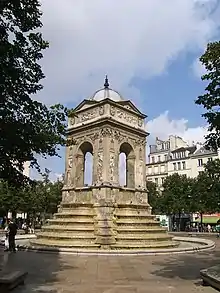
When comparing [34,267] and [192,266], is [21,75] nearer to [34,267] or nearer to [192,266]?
[34,267]

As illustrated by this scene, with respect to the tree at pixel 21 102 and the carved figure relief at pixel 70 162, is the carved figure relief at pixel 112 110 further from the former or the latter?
the tree at pixel 21 102

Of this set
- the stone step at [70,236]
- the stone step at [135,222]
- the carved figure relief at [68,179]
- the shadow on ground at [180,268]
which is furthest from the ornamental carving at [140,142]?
the shadow on ground at [180,268]

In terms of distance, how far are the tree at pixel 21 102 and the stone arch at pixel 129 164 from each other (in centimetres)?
1832

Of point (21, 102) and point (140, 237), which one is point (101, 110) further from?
point (21, 102)

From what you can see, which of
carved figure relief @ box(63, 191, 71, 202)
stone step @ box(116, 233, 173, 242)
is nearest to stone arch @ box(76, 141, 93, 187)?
carved figure relief @ box(63, 191, 71, 202)

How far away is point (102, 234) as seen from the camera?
20.8 meters

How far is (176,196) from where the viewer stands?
54.9m

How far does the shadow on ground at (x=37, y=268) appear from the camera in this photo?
10070 millimetres

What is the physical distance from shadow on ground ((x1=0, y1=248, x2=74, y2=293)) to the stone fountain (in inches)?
107

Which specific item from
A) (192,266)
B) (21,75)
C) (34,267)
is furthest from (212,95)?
(34,267)

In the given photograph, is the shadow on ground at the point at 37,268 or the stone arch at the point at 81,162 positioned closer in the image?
the shadow on ground at the point at 37,268

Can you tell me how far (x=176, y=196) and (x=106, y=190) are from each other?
3352cm

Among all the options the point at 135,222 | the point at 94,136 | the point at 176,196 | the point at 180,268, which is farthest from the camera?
the point at 176,196

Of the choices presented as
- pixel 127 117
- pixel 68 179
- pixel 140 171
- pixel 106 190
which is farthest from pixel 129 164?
pixel 68 179
